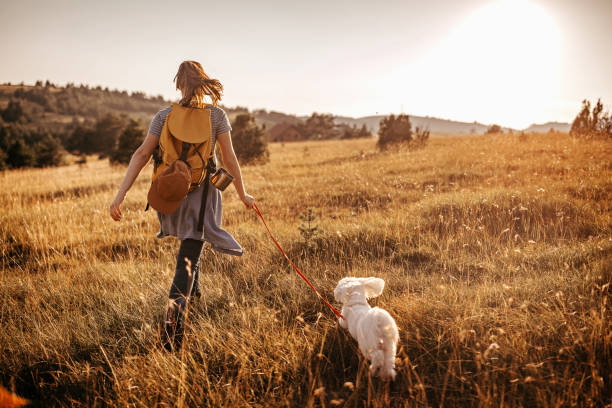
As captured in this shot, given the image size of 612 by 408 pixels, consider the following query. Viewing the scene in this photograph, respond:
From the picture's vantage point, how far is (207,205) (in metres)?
2.51

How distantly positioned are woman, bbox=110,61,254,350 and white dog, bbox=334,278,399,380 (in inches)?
39.0

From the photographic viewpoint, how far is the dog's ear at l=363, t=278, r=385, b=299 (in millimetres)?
2156

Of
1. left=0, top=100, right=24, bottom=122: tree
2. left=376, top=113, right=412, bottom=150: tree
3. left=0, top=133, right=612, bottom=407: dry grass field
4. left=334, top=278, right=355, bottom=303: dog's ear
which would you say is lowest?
left=0, top=133, right=612, bottom=407: dry grass field

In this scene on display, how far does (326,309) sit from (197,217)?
1.43 m

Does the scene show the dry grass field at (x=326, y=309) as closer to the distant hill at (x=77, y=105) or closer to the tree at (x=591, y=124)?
the tree at (x=591, y=124)

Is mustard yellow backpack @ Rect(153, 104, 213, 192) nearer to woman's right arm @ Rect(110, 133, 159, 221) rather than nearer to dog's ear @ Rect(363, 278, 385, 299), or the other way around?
woman's right arm @ Rect(110, 133, 159, 221)

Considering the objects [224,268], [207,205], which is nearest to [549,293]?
[207,205]

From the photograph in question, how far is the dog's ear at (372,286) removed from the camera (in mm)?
2156

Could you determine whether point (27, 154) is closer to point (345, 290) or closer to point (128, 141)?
point (128, 141)

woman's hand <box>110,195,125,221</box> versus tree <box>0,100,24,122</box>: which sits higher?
tree <box>0,100,24,122</box>

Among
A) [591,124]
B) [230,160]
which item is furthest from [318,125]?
[230,160]

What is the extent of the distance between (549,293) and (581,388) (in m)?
1.12

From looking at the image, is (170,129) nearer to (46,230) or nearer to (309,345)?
(309,345)

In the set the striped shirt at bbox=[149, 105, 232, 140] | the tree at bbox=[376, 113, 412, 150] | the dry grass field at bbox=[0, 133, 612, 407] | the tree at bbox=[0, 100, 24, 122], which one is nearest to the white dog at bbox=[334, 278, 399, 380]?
the dry grass field at bbox=[0, 133, 612, 407]
